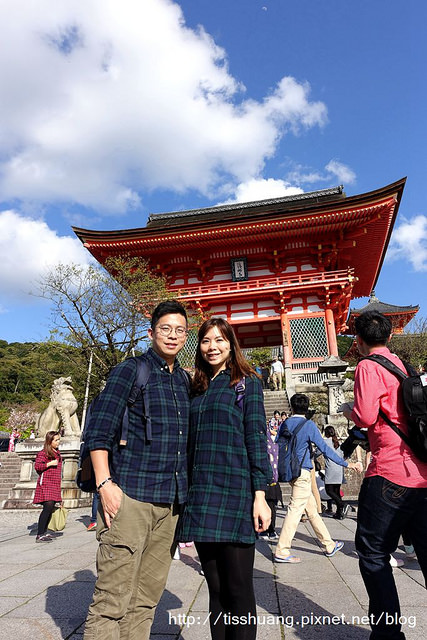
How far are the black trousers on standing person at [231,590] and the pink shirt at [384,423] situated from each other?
744 millimetres

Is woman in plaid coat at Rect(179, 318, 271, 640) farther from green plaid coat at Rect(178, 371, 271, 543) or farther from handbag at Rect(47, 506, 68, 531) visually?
handbag at Rect(47, 506, 68, 531)

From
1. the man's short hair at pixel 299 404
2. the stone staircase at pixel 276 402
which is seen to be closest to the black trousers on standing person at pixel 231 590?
the man's short hair at pixel 299 404

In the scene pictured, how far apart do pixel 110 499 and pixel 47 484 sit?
4.79m

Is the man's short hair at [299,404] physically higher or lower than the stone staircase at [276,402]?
lower

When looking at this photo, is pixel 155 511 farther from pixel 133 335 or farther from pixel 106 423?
pixel 133 335

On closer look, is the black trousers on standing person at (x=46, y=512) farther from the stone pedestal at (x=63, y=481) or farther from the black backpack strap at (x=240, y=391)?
the black backpack strap at (x=240, y=391)

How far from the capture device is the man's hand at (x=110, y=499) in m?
1.68

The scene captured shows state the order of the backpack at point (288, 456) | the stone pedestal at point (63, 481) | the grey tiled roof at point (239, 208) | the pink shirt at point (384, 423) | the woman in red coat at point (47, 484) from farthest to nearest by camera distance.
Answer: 1. the grey tiled roof at point (239, 208)
2. the stone pedestal at point (63, 481)
3. the woman in red coat at point (47, 484)
4. the backpack at point (288, 456)
5. the pink shirt at point (384, 423)

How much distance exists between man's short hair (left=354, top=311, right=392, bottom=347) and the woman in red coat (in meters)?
5.27

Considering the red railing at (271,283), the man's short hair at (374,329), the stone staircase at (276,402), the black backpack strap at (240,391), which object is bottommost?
the black backpack strap at (240,391)

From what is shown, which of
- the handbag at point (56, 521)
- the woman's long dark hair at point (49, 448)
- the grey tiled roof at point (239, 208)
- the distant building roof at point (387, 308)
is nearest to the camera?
the handbag at point (56, 521)

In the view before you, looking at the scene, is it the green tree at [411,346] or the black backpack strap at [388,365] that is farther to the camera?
the green tree at [411,346]

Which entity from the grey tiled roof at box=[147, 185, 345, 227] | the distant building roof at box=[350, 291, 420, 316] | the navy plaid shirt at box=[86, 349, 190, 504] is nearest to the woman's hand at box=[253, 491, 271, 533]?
the navy plaid shirt at box=[86, 349, 190, 504]

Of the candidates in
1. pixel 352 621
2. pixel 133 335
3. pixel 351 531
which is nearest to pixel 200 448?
pixel 352 621
